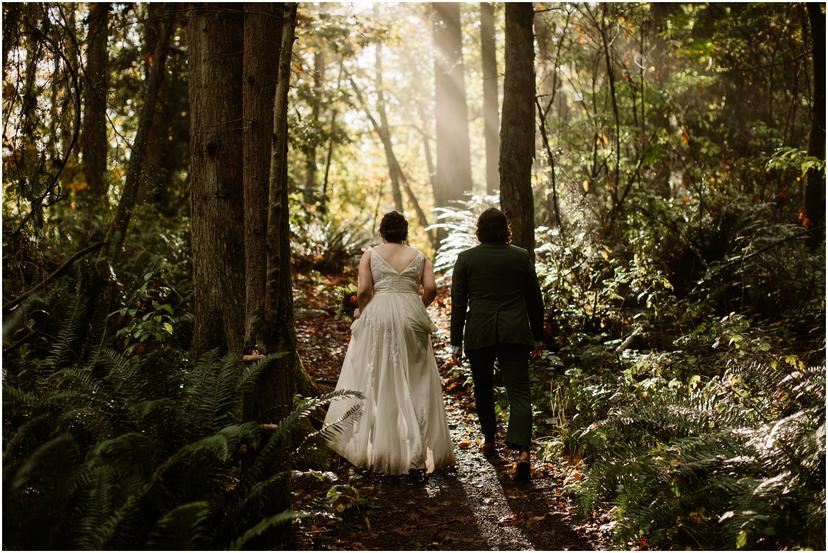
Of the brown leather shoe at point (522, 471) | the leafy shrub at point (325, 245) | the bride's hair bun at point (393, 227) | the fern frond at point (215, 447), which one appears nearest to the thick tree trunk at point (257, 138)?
the fern frond at point (215, 447)

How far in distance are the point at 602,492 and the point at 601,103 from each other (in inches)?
491

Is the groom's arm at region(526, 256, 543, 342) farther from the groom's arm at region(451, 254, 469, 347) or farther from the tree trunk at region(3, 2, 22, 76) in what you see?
the tree trunk at region(3, 2, 22, 76)

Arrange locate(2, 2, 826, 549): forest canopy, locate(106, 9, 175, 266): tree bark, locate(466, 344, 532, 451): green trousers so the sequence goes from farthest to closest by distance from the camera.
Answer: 1. locate(106, 9, 175, 266): tree bark
2. locate(466, 344, 532, 451): green trousers
3. locate(2, 2, 826, 549): forest canopy

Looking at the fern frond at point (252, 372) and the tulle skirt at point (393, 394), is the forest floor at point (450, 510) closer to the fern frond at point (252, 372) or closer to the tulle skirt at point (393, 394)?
the tulle skirt at point (393, 394)

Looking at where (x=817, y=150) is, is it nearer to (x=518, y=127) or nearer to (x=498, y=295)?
(x=518, y=127)

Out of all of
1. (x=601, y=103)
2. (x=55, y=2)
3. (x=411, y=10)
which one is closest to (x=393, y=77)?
(x=411, y=10)

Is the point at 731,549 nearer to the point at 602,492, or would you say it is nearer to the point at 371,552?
the point at 602,492

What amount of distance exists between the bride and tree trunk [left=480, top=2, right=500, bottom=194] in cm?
1200

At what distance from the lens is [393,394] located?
6340 mm

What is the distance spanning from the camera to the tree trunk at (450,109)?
19.1 metres

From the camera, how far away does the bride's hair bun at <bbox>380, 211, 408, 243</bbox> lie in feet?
21.6

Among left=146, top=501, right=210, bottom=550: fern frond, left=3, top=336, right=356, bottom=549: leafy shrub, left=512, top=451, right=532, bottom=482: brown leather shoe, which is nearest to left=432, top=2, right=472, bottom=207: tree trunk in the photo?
left=512, top=451, right=532, bottom=482: brown leather shoe

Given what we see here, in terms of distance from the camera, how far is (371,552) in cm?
433

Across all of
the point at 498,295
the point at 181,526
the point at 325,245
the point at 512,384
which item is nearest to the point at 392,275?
the point at 498,295
